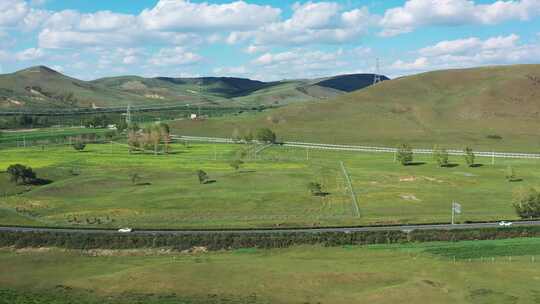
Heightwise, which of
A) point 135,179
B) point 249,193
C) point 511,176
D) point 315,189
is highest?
point 511,176

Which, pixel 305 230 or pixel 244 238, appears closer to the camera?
pixel 244 238

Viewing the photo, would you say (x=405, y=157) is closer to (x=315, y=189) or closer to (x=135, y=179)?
(x=315, y=189)

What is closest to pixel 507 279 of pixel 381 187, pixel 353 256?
pixel 353 256

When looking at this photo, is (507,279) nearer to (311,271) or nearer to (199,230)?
(311,271)

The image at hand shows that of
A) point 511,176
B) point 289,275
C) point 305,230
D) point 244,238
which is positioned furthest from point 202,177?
point 511,176

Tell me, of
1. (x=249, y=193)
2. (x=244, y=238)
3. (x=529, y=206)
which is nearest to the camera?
(x=244, y=238)

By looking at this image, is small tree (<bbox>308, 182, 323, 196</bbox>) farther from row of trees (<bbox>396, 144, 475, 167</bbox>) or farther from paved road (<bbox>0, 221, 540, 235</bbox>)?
row of trees (<bbox>396, 144, 475, 167</bbox>)
